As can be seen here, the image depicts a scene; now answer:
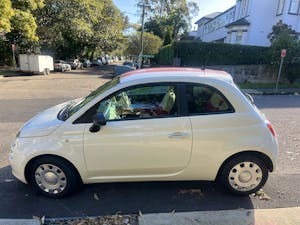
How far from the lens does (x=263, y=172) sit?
10.8 feet

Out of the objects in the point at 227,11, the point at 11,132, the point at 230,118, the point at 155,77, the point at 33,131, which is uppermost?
the point at 227,11

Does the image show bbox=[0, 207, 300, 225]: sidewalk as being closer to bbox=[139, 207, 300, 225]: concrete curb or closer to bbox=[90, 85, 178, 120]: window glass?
bbox=[139, 207, 300, 225]: concrete curb

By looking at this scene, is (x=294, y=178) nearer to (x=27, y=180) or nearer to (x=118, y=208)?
(x=118, y=208)

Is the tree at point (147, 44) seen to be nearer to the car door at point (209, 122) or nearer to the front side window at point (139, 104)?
the front side window at point (139, 104)

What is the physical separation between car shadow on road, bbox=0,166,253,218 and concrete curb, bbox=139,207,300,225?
15 cm

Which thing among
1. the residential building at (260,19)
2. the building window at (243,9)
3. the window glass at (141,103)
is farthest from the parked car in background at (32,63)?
the window glass at (141,103)

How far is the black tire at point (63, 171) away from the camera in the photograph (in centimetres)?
318

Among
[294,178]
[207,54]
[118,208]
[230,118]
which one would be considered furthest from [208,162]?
[207,54]

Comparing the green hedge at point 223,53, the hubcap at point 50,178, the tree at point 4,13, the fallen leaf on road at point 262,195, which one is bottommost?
the fallen leaf on road at point 262,195

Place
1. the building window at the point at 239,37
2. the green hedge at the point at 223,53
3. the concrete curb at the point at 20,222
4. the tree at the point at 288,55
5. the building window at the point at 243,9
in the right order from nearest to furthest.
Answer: the concrete curb at the point at 20,222 → the tree at the point at 288,55 → the green hedge at the point at 223,53 → the building window at the point at 239,37 → the building window at the point at 243,9

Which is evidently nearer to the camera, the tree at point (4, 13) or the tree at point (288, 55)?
the tree at point (4, 13)

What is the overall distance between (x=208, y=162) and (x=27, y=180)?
239 centimetres

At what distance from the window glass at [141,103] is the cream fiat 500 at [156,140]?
0.01 meters

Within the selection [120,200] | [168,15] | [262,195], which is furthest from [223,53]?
[168,15]
